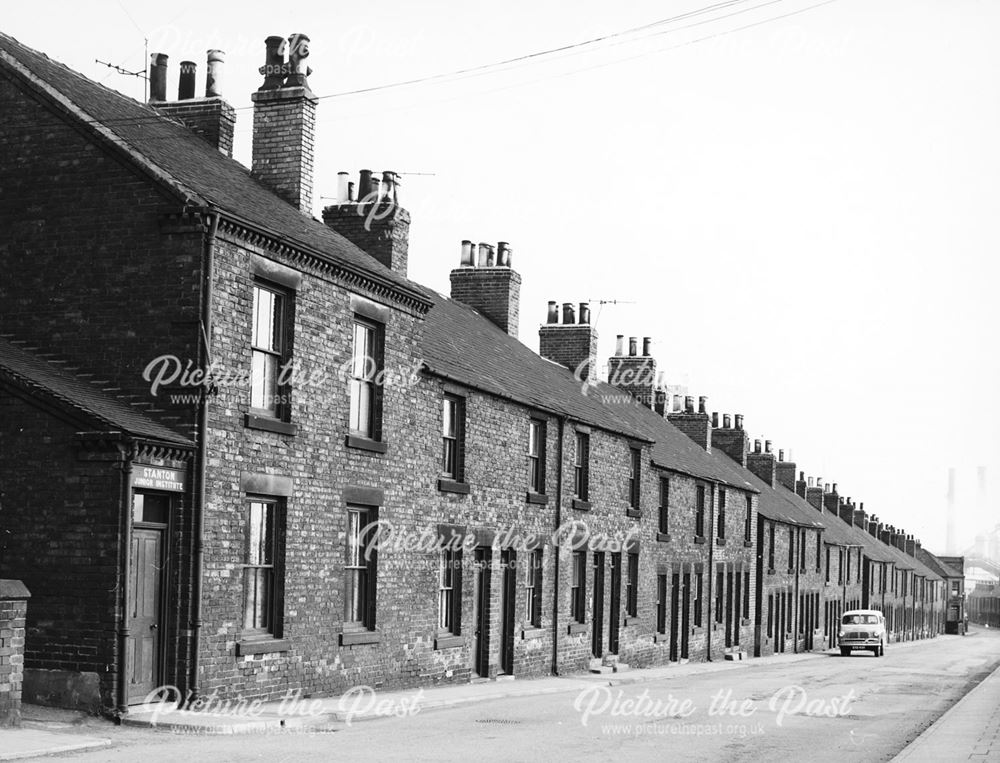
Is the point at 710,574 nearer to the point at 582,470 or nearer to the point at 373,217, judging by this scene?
the point at 582,470

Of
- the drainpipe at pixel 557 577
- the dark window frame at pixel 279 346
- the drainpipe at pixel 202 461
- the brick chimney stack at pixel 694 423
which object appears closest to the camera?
the drainpipe at pixel 202 461

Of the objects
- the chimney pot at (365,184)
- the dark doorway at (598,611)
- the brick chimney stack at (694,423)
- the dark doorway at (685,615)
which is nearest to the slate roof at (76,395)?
the chimney pot at (365,184)

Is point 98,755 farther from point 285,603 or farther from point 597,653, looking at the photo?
point 597,653

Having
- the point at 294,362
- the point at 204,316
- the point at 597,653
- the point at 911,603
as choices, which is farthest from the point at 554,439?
the point at 911,603

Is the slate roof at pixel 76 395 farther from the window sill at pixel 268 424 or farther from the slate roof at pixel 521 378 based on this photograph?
the slate roof at pixel 521 378

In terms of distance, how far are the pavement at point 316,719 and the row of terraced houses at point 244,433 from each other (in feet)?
1.36

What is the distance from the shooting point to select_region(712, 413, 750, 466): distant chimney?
58.1 metres

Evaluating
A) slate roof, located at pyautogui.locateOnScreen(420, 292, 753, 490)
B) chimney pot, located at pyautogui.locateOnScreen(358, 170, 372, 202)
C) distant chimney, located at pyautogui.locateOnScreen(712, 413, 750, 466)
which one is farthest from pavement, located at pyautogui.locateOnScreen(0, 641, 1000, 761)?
distant chimney, located at pyautogui.locateOnScreen(712, 413, 750, 466)

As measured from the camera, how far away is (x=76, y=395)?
55.2ft

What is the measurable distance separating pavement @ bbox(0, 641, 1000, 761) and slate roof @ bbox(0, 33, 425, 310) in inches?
257

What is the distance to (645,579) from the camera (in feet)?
118

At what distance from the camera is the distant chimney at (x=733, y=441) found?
5812 cm

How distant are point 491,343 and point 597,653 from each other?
8.09m

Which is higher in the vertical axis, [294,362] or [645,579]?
[294,362]
